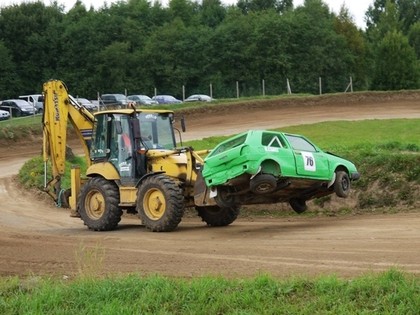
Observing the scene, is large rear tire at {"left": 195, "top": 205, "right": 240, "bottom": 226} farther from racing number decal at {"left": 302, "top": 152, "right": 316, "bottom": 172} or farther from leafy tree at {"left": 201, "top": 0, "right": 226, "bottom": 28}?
leafy tree at {"left": 201, "top": 0, "right": 226, "bottom": 28}

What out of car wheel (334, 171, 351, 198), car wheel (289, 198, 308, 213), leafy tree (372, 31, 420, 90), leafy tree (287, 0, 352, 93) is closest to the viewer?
car wheel (334, 171, 351, 198)

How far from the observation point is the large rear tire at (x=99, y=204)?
1848cm

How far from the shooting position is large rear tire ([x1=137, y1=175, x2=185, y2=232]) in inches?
675

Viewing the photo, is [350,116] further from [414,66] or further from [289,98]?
[414,66]

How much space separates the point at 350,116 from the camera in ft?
131

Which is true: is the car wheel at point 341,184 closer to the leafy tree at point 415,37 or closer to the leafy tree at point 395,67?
the leafy tree at point 395,67

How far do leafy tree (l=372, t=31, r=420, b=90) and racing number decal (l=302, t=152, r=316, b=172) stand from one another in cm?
5935

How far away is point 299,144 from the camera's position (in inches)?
663

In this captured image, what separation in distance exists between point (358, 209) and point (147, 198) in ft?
18.2

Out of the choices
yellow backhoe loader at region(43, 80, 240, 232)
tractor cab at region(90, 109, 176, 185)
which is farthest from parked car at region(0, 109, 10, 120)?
tractor cab at region(90, 109, 176, 185)

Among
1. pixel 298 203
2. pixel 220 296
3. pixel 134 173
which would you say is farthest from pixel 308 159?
pixel 220 296

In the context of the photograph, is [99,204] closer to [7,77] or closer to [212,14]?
[7,77]

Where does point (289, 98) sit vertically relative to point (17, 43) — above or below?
below

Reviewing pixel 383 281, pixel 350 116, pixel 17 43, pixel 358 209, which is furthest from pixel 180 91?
pixel 383 281
